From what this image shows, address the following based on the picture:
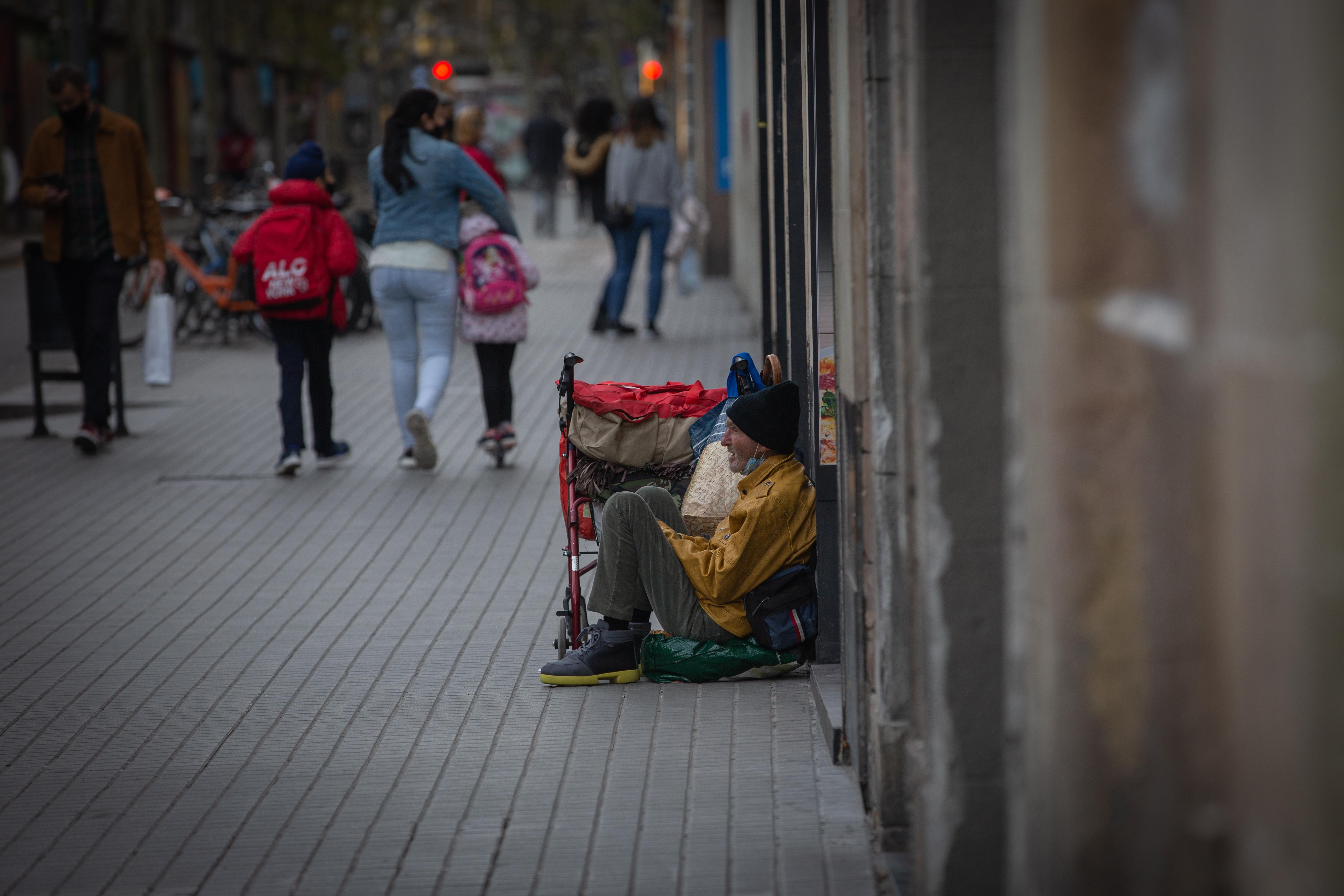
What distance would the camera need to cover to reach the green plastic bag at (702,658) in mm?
5328

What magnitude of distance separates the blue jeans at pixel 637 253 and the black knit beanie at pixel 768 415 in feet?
31.6

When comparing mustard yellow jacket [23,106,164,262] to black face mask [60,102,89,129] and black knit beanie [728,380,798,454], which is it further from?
black knit beanie [728,380,798,454]

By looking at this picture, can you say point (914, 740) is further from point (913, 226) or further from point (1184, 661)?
point (1184, 661)

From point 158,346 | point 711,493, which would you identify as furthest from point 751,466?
point 158,346

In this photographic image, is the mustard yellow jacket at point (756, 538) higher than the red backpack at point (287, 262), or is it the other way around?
the red backpack at point (287, 262)

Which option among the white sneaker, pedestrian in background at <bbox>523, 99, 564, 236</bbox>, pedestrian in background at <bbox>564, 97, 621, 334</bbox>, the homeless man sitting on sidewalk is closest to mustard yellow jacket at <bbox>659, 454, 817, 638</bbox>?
the homeless man sitting on sidewalk

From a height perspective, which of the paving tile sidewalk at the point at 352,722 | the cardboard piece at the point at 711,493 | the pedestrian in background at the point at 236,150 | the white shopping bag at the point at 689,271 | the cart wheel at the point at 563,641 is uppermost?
the pedestrian in background at the point at 236,150

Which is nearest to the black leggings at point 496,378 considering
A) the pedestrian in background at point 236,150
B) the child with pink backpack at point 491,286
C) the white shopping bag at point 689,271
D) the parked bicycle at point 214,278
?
the child with pink backpack at point 491,286

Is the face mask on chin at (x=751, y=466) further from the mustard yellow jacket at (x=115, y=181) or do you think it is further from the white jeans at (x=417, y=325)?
the mustard yellow jacket at (x=115, y=181)

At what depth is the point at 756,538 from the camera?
5.11 metres

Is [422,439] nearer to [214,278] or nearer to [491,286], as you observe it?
[491,286]

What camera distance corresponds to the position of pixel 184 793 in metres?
4.50

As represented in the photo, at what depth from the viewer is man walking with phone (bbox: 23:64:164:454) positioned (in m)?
A: 9.48

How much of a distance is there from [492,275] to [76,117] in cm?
263
